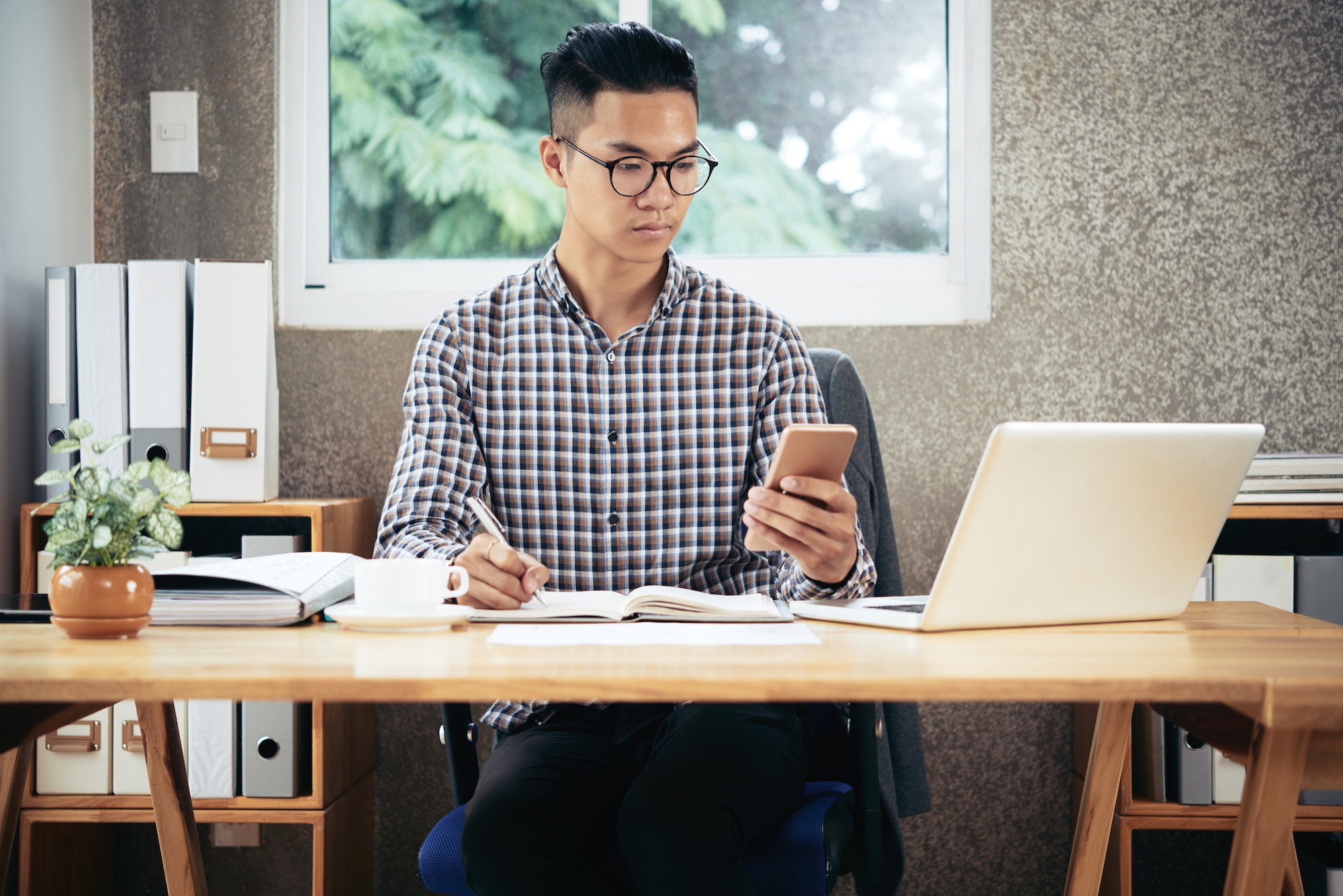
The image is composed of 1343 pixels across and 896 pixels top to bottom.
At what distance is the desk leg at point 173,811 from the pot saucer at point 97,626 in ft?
0.91

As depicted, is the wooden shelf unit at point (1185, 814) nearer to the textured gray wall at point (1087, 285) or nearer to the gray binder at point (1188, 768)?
the gray binder at point (1188, 768)

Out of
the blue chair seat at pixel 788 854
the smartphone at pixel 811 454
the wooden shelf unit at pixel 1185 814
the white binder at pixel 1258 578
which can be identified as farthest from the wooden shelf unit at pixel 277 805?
the white binder at pixel 1258 578

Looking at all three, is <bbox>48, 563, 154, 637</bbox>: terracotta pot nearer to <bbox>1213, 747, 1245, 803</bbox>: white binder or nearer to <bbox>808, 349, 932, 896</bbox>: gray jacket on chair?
<bbox>808, 349, 932, 896</bbox>: gray jacket on chair

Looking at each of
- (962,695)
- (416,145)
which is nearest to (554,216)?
(416,145)

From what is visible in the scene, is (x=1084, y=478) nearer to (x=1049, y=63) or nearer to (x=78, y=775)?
(x=1049, y=63)

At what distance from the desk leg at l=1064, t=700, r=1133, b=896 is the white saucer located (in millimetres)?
721

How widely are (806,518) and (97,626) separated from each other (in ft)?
2.10

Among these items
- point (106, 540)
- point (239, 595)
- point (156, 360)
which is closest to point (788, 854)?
point (239, 595)

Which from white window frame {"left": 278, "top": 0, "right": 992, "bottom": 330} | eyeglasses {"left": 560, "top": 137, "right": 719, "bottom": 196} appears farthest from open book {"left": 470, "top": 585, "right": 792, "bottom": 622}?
white window frame {"left": 278, "top": 0, "right": 992, "bottom": 330}

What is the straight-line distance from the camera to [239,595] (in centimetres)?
94

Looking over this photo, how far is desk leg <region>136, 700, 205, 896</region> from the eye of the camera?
109cm

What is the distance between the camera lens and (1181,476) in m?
0.89

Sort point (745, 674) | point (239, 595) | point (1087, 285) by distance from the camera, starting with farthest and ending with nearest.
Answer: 1. point (1087, 285)
2. point (239, 595)
3. point (745, 674)

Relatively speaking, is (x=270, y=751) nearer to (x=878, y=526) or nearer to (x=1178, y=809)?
(x=878, y=526)
